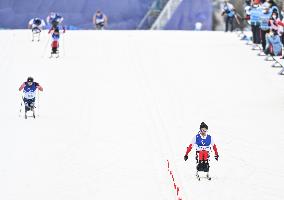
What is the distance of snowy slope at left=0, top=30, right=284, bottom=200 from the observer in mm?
13281

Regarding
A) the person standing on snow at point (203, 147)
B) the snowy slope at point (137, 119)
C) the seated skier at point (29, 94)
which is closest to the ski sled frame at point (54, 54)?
the snowy slope at point (137, 119)

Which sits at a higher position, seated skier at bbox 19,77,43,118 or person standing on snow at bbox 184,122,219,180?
seated skier at bbox 19,77,43,118

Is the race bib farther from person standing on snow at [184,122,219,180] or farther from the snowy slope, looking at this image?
person standing on snow at [184,122,219,180]

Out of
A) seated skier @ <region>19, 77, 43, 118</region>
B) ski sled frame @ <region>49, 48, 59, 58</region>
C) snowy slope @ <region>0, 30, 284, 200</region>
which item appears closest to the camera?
snowy slope @ <region>0, 30, 284, 200</region>

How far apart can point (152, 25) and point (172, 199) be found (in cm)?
2512

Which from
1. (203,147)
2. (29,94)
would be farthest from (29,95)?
(203,147)

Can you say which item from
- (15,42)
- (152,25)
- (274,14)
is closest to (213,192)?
(274,14)

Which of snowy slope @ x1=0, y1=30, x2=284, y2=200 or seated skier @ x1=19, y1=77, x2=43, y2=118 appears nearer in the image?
snowy slope @ x1=0, y1=30, x2=284, y2=200

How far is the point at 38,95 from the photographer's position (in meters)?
19.9

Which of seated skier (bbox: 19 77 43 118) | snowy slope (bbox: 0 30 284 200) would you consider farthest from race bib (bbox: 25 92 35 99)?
snowy slope (bbox: 0 30 284 200)

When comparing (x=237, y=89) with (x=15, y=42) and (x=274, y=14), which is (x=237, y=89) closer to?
(x=274, y=14)

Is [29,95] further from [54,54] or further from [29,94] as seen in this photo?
[54,54]

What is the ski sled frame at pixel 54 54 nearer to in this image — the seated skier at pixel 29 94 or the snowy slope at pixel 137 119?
the snowy slope at pixel 137 119

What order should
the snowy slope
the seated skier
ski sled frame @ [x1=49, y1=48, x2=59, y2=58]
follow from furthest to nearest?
ski sled frame @ [x1=49, y1=48, x2=59, y2=58]
the seated skier
the snowy slope
